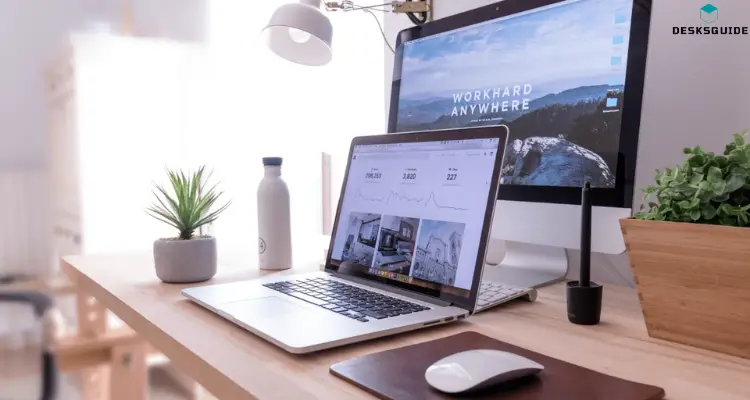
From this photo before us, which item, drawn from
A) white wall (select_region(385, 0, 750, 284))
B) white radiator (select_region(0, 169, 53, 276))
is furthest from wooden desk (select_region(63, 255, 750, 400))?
white radiator (select_region(0, 169, 53, 276))

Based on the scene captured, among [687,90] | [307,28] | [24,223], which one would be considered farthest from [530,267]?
[24,223]

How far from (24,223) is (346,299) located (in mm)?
1280

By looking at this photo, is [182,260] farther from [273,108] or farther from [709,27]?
[273,108]

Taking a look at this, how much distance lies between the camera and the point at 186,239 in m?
0.93

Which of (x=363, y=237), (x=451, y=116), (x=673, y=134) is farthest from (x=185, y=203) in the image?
(x=673, y=134)

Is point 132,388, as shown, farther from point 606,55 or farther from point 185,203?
point 606,55

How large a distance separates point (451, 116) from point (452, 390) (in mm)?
632

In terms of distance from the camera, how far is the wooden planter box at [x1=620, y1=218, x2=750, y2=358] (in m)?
0.51

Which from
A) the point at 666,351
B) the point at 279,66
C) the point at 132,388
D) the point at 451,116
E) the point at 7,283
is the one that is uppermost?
the point at 279,66

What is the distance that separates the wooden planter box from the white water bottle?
60 cm

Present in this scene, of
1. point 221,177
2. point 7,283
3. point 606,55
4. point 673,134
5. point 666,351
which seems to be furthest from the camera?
point 221,177

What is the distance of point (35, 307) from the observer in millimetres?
1271

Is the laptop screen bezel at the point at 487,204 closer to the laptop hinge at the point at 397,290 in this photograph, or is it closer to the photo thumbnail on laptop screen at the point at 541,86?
the laptop hinge at the point at 397,290

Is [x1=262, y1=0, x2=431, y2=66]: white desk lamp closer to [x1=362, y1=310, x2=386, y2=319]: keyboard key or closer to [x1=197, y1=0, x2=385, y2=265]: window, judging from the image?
[x1=197, y1=0, x2=385, y2=265]: window
